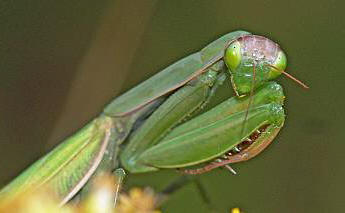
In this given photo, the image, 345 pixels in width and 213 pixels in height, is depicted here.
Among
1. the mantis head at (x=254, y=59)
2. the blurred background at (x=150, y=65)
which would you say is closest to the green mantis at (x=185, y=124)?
the mantis head at (x=254, y=59)

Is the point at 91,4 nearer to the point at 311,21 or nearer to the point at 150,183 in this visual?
the point at 311,21

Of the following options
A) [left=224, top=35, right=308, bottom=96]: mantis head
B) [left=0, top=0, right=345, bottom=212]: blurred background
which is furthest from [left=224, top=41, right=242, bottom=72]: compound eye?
[left=0, top=0, right=345, bottom=212]: blurred background

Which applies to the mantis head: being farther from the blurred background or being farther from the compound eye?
the blurred background

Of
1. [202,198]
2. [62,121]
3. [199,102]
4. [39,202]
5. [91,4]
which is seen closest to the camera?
[39,202]

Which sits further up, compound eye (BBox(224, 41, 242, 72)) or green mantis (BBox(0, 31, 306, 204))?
compound eye (BBox(224, 41, 242, 72))

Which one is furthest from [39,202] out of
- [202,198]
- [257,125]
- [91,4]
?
[91,4]

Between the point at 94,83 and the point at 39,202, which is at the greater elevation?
the point at 39,202

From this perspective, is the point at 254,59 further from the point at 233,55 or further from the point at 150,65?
the point at 150,65
